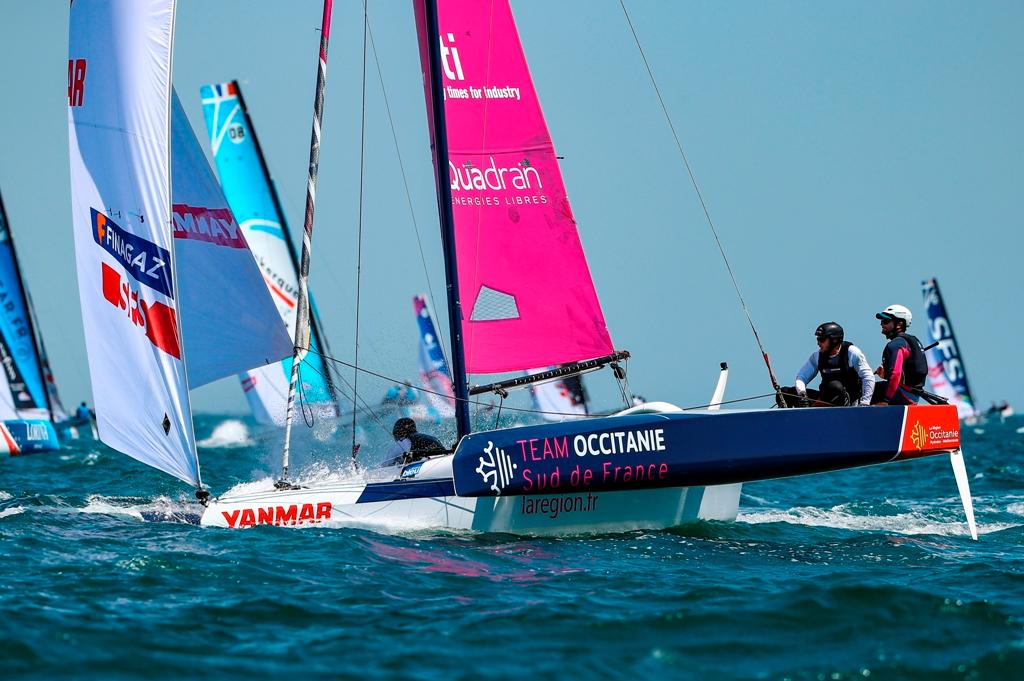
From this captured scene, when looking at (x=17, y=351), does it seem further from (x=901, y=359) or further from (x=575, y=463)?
(x=901, y=359)

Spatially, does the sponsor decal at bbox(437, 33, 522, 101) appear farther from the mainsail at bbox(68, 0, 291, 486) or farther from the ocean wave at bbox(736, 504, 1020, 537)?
the ocean wave at bbox(736, 504, 1020, 537)

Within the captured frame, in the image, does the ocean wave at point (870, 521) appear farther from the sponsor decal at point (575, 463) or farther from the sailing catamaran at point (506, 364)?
the sponsor decal at point (575, 463)

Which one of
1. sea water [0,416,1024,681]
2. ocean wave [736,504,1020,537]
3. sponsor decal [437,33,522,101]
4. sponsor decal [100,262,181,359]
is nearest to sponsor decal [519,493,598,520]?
sea water [0,416,1024,681]

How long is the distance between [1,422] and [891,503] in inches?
603

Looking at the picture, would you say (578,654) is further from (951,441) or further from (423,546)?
(951,441)

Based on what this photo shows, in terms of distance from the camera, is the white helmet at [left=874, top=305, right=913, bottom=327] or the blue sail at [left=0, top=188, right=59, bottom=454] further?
the blue sail at [left=0, top=188, right=59, bottom=454]

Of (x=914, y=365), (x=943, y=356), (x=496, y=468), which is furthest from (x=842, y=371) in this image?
(x=943, y=356)

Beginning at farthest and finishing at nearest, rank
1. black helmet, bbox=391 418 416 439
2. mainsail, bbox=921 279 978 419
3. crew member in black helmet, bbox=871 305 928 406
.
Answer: mainsail, bbox=921 279 978 419 < black helmet, bbox=391 418 416 439 < crew member in black helmet, bbox=871 305 928 406

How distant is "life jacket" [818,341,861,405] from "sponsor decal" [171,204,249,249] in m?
4.79

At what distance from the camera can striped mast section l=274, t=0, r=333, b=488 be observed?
9219 millimetres

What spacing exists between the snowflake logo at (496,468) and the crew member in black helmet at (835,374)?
2243mm

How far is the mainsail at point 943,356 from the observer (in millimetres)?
36781

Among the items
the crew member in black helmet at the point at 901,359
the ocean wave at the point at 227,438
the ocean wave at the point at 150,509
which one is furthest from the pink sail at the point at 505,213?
the ocean wave at the point at 227,438

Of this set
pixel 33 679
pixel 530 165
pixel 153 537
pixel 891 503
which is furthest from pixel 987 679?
pixel 891 503
